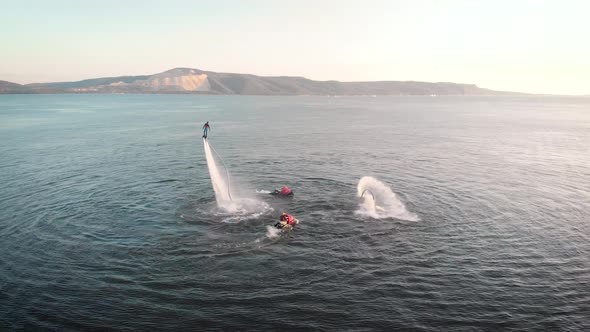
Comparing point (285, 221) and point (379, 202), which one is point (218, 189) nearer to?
point (285, 221)

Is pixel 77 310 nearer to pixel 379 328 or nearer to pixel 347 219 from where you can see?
pixel 379 328

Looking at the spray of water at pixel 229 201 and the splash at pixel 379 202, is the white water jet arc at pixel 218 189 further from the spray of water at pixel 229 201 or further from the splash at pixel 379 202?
the splash at pixel 379 202

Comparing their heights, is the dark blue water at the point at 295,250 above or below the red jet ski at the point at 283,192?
below

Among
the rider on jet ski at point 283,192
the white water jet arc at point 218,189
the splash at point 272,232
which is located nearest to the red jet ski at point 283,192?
the rider on jet ski at point 283,192

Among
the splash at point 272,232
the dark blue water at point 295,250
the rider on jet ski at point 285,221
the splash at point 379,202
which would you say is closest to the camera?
the dark blue water at point 295,250

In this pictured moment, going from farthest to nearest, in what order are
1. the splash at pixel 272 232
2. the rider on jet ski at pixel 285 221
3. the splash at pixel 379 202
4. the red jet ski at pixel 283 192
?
the red jet ski at pixel 283 192
the splash at pixel 379 202
the rider on jet ski at pixel 285 221
the splash at pixel 272 232

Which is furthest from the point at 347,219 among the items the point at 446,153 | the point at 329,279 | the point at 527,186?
the point at 446,153

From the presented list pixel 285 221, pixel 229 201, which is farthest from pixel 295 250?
pixel 229 201

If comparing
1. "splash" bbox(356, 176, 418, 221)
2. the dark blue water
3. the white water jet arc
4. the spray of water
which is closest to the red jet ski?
the dark blue water
